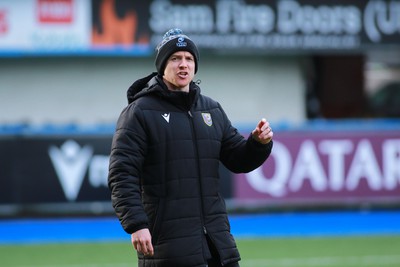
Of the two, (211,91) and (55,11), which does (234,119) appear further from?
(55,11)

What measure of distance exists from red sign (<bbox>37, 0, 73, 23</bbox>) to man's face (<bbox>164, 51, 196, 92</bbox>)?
1063cm

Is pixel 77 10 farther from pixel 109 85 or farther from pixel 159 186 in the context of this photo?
pixel 159 186

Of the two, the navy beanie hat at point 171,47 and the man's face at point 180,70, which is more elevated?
the navy beanie hat at point 171,47

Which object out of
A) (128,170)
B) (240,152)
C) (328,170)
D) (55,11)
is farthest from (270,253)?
(128,170)

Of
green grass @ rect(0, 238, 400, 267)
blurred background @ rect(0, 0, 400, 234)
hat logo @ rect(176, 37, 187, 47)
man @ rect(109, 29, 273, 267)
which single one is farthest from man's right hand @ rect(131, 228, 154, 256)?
blurred background @ rect(0, 0, 400, 234)

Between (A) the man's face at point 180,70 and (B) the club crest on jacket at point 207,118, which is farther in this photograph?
(B) the club crest on jacket at point 207,118

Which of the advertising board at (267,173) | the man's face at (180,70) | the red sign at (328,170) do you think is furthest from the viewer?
the red sign at (328,170)

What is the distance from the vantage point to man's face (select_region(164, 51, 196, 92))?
6070 mm

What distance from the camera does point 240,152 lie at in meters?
6.32

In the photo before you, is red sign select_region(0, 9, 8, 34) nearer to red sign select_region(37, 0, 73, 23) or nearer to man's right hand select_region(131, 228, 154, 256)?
red sign select_region(37, 0, 73, 23)

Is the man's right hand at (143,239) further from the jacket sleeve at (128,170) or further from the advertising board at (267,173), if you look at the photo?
the advertising board at (267,173)

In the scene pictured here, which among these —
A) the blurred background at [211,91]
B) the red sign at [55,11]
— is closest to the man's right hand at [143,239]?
the blurred background at [211,91]

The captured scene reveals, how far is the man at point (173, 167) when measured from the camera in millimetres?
5926

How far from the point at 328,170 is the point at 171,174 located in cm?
919
